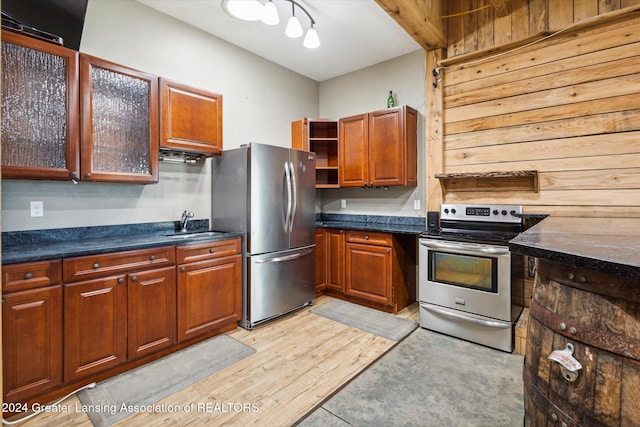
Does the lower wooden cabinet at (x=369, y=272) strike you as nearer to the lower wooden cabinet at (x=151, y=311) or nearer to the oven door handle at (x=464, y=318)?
the oven door handle at (x=464, y=318)

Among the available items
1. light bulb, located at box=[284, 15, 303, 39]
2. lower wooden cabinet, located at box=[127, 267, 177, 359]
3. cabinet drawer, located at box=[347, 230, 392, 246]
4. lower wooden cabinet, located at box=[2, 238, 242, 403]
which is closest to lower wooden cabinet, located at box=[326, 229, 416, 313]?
cabinet drawer, located at box=[347, 230, 392, 246]

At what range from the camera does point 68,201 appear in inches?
94.3

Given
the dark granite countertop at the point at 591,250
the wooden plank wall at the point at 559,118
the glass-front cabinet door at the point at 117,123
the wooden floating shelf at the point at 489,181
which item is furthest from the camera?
the wooden floating shelf at the point at 489,181

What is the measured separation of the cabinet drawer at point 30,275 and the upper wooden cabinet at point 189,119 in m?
1.18

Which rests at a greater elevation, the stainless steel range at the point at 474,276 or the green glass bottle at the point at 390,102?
the green glass bottle at the point at 390,102

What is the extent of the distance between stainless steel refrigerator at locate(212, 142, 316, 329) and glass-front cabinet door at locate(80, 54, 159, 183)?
726 mm

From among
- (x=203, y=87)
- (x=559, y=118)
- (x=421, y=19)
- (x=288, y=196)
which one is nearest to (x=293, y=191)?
(x=288, y=196)

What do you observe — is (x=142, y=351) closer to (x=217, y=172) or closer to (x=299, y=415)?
(x=299, y=415)

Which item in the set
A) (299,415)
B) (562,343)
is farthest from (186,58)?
(562,343)

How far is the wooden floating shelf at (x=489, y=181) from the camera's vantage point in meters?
2.83

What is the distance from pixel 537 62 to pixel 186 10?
3211 millimetres

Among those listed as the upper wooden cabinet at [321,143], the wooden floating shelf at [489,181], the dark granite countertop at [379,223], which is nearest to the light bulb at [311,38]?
the upper wooden cabinet at [321,143]

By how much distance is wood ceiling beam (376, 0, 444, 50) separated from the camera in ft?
8.14

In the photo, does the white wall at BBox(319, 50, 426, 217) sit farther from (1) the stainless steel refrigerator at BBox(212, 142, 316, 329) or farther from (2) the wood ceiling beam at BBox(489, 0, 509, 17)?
(1) the stainless steel refrigerator at BBox(212, 142, 316, 329)
